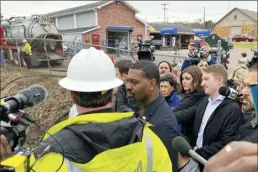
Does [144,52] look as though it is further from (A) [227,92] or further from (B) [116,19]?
(B) [116,19]

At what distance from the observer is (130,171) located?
1.81m

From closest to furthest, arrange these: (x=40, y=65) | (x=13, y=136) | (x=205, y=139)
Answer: (x=13, y=136) < (x=205, y=139) < (x=40, y=65)

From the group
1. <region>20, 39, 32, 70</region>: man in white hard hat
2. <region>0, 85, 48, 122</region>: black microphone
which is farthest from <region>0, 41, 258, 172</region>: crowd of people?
<region>20, 39, 32, 70</region>: man in white hard hat

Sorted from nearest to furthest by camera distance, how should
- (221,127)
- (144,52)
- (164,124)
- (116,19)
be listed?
(164,124), (221,127), (144,52), (116,19)

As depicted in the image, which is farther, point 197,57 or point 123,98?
point 197,57

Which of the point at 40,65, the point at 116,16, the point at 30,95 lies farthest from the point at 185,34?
the point at 30,95

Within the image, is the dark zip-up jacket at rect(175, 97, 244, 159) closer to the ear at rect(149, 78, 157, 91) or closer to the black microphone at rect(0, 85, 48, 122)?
the ear at rect(149, 78, 157, 91)

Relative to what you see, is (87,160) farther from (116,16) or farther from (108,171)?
(116,16)

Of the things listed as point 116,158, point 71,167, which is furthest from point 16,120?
point 116,158

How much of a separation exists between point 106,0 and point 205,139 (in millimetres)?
33292

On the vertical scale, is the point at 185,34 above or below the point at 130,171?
above

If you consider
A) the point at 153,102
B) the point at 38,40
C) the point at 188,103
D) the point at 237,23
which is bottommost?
the point at 188,103

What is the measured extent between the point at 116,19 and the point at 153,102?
31952 mm

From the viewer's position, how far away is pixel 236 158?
1.01 m
